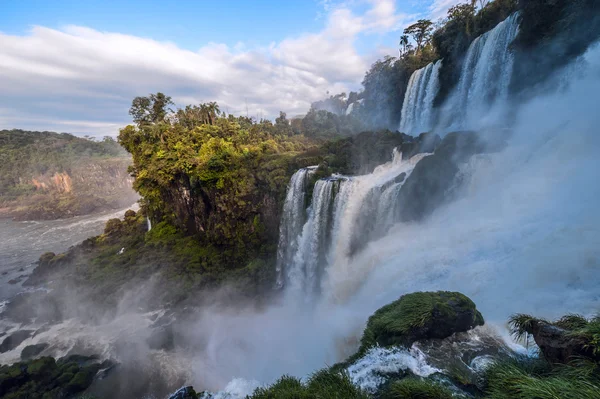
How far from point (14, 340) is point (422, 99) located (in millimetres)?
35151

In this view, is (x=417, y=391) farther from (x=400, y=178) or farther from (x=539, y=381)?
(x=400, y=178)

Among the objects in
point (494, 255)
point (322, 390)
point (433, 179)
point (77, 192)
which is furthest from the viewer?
point (77, 192)

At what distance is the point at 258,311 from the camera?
57.4 feet

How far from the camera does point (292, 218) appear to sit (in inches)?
738

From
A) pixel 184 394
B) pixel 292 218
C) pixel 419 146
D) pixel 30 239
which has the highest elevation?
pixel 419 146

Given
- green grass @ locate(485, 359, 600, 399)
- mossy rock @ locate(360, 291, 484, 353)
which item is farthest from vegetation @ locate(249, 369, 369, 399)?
green grass @ locate(485, 359, 600, 399)

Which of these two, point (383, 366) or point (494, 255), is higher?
point (494, 255)

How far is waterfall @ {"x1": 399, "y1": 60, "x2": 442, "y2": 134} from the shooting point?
78.8 ft

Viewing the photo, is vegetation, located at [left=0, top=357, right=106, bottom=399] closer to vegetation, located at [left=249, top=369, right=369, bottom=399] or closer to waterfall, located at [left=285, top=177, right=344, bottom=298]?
waterfall, located at [left=285, top=177, right=344, bottom=298]

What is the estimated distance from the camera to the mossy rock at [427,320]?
6383 millimetres

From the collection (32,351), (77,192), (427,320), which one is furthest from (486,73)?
(77,192)

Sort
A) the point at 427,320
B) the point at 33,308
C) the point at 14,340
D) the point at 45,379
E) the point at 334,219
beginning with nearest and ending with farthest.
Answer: the point at 427,320, the point at 45,379, the point at 334,219, the point at 14,340, the point at 33,308

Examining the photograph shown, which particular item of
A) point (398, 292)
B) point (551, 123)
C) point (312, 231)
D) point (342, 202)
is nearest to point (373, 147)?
point (342, 202)

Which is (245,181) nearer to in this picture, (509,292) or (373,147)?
(373,147)
